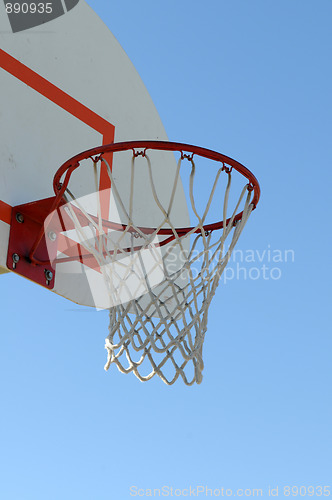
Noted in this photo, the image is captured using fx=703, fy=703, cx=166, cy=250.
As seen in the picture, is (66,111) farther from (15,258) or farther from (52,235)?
(15,258)

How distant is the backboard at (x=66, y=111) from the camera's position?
2.85 meters

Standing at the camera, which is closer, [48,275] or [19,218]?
[19,218]

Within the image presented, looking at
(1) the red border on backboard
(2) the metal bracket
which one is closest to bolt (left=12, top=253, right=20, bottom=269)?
(2) the metal bracket

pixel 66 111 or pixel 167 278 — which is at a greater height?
pixel 66 111

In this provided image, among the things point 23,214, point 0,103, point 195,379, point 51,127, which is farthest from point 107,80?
point 195,379

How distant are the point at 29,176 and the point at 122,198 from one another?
39cm

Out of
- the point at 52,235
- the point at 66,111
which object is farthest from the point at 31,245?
the point at 66,111

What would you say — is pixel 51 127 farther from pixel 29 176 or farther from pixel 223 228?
pixel 223 228

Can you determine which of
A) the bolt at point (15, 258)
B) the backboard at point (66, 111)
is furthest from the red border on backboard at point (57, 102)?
the bolt at point (15, 258)

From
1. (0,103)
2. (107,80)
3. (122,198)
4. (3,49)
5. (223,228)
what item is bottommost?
(223,228)

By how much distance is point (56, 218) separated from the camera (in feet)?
9.31

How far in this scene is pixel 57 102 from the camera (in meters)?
3.09

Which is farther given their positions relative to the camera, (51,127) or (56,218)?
(51,127)

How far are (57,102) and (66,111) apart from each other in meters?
0.06
